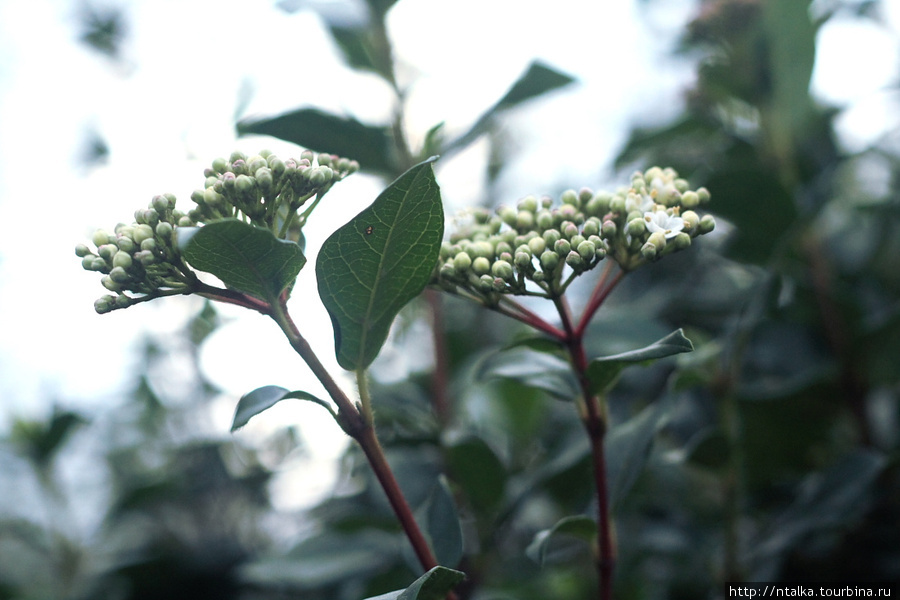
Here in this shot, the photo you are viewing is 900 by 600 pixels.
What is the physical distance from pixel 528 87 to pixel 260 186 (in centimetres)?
91

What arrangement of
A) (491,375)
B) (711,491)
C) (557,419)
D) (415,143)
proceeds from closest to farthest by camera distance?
(491,375), (711,491), (415,143), (557,419)

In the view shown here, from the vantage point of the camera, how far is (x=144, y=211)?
2.95 ft

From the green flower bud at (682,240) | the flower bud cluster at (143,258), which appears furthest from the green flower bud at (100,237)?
the green flower bud at (682,240)

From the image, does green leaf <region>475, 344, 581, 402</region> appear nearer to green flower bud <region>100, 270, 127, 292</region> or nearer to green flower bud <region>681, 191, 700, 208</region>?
green flower bud <region>681, 191, 700, 208</region>

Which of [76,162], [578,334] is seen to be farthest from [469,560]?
[76,162]

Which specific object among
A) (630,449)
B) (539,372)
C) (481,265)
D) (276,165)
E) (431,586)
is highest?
(276,165)

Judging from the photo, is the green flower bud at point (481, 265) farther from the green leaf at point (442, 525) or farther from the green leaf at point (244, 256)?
the green leaf at point (442, 525)

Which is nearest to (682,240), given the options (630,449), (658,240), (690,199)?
(658,240)

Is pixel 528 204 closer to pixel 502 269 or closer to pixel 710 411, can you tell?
pixel 502 269

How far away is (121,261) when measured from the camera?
87 centimetres

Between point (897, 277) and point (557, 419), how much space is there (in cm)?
130

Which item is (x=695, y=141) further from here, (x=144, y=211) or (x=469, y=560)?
(x=144, y=211)

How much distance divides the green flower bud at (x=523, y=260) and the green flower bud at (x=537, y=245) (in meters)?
0.02

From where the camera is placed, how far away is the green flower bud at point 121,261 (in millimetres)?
871
